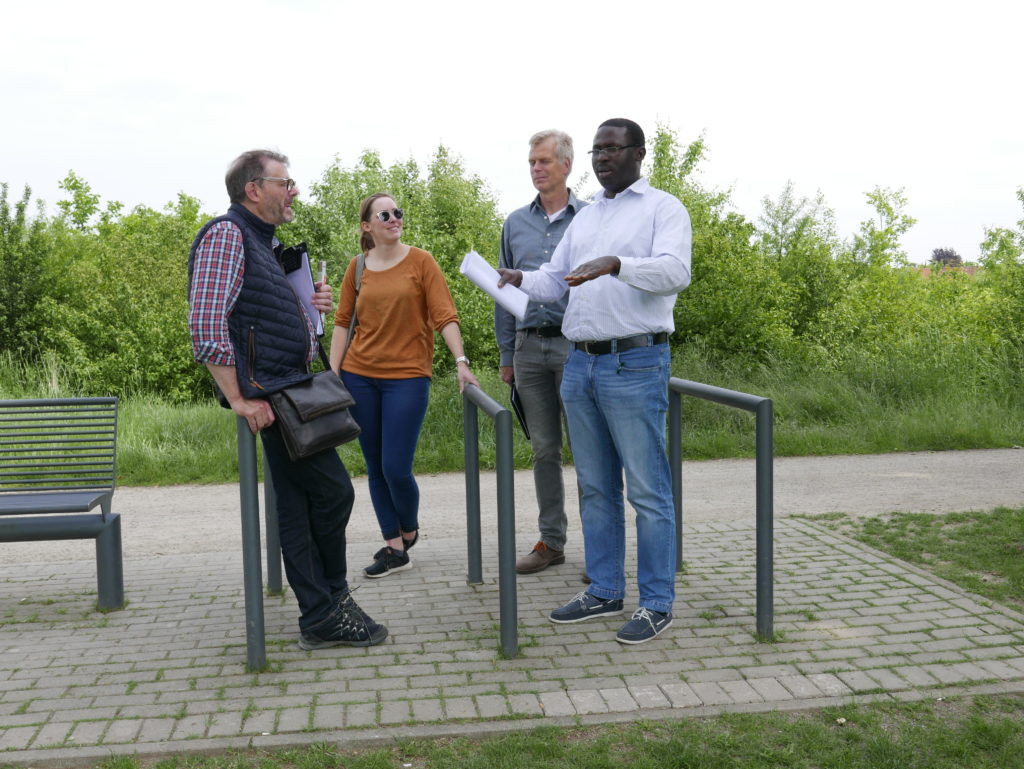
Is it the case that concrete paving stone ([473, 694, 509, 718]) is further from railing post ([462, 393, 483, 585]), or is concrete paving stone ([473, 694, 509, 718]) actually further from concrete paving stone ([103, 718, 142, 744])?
railing post ([462, 393, 483, 585])

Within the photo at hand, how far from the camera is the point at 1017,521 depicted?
628 centimetres

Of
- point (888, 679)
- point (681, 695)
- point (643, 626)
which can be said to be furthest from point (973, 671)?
point (643, 626)

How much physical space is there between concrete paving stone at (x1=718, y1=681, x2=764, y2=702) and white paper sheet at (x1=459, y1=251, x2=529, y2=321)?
1.65 meters

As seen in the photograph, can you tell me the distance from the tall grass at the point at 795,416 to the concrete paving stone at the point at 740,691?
5256mm

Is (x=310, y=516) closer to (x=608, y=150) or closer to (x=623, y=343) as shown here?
(x=623, y=343)

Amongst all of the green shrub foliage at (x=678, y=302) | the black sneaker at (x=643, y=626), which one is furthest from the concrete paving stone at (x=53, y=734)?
the green shrub foliage at (x=678, y=302)

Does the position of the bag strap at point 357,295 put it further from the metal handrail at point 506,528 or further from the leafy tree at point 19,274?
the leafy tree at point 19,274

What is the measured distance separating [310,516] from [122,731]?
1107 millimetres

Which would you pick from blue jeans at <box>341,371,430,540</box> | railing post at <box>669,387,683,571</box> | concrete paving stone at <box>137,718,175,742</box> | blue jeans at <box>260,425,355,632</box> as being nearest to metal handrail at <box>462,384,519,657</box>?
blue jeans at <box>260,425,355,632</box>

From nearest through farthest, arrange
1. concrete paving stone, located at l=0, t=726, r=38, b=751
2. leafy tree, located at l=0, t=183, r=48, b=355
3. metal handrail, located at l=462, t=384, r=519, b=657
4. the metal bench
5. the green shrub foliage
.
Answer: concrete paving stone, located at l=0, t=726, r=38, b=751, metal handrail, located at l=462, t=384, r=519, b=657, the metal bench, the green shrub foliage, leafy tree, located at l=0, t=183, r=48, b=355


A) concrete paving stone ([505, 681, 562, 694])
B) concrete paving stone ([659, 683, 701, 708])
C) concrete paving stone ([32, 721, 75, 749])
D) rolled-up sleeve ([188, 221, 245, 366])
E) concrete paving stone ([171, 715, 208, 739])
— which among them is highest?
rolled-up sleeve ([188, 221, 245, 366])

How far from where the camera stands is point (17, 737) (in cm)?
346

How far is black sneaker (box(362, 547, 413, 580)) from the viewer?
5418mm

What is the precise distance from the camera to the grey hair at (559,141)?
16.3ft
